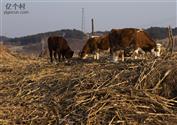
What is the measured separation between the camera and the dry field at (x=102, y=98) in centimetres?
541

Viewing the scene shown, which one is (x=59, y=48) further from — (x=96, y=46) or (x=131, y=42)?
(x=131, y=42)

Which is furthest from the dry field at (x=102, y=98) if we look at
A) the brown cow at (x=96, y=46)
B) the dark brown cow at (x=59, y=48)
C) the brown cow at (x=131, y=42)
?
the dark brown cow at (x=59, y=48)

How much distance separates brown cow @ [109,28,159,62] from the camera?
39.3 feet

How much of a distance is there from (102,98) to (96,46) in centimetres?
1079

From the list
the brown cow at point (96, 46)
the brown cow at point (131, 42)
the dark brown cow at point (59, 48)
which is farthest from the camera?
the dark brown cow at point (59, 48)

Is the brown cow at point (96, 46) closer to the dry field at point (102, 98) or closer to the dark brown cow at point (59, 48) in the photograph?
the dark brown cow at point (59, 48)

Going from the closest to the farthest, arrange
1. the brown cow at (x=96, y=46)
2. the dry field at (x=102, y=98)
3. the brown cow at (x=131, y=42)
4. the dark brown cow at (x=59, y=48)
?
the dry field at (x=102, y=98)
the brown cow at (x=131, y=42)
the brown cow at (x=96, y=46)
the dark brown cow at (x=59, y=48)

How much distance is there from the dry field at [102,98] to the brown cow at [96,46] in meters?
8.82

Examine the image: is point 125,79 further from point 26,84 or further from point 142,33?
point 142,33

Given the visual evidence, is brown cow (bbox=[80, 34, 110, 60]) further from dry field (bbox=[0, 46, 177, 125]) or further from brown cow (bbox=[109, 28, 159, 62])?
dry field (bbox=[0, 46, 177, 125])

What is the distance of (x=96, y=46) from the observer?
1656 cm

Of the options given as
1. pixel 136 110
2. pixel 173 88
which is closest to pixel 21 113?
pixel 136 110

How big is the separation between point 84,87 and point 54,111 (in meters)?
0.76

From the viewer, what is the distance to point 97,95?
600 cm
